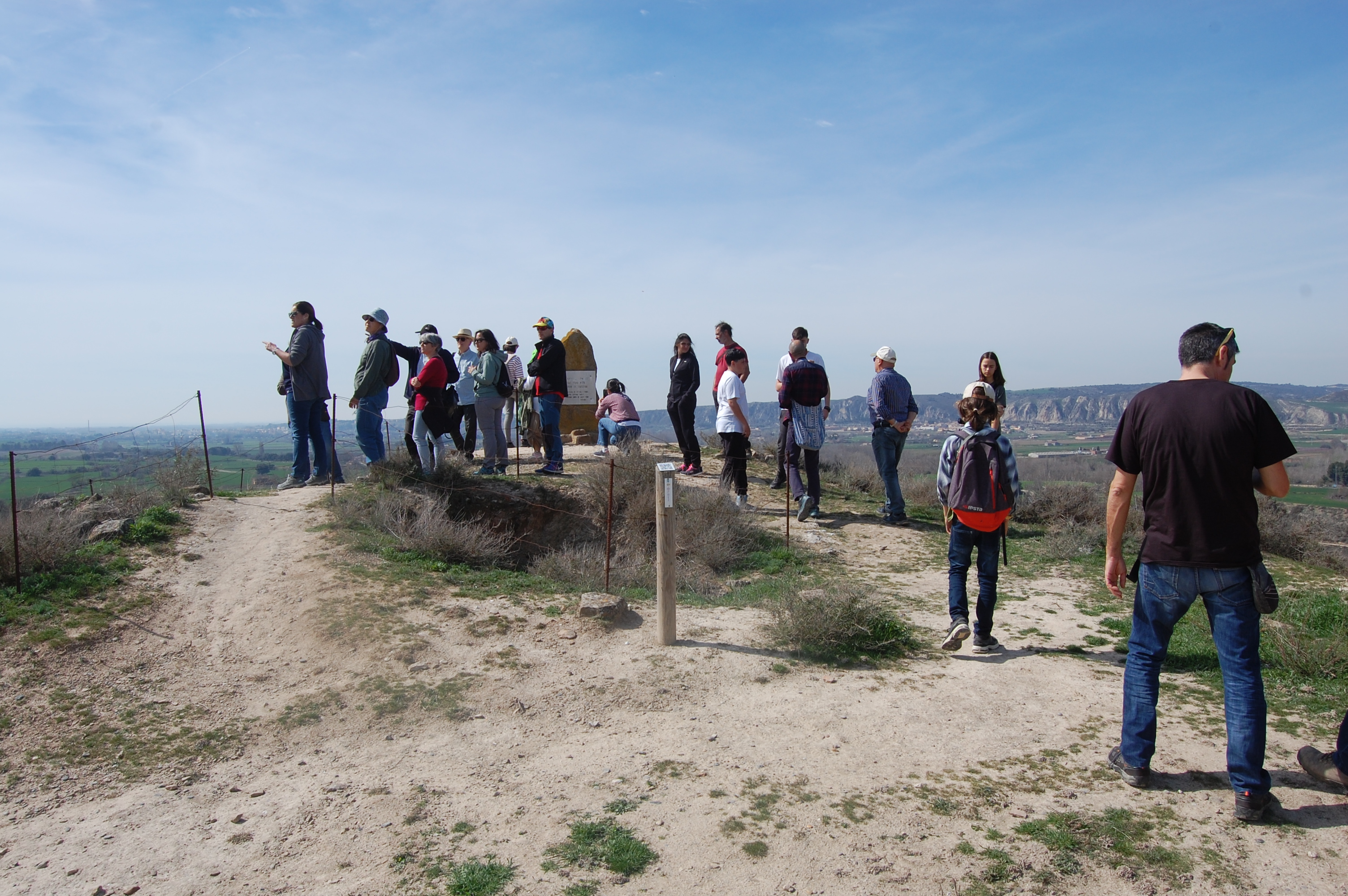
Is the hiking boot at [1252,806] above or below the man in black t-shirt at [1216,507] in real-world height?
below

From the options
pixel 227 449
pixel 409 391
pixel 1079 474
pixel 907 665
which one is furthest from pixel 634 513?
pixel 1079 474

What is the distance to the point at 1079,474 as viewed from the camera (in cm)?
1376

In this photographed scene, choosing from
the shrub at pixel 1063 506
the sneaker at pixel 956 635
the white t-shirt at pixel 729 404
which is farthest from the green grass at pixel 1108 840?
the shrub at pixel 1063 506

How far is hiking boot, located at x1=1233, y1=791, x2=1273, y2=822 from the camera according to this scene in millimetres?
3236

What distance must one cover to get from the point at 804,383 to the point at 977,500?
4141 millimetres

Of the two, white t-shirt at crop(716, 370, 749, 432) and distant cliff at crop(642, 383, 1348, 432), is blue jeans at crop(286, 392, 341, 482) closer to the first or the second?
white t-shirt at crop(716, 370, 749, 432)

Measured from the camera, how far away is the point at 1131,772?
11.8ft

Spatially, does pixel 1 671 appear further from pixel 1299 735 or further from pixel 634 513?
pixel 1299 735

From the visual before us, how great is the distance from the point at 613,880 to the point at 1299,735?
11.6 feet

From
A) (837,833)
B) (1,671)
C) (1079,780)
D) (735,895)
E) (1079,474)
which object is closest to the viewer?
(735,895)

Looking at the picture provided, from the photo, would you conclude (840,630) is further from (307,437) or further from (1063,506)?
(307,437)

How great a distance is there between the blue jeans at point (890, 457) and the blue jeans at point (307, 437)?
6488 mm

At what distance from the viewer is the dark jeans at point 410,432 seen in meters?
9.39

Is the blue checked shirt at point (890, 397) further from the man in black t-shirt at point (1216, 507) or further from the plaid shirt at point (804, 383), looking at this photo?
the man in black t-shirt at point (1216, 507)
